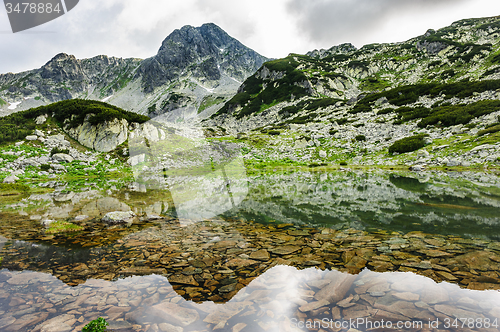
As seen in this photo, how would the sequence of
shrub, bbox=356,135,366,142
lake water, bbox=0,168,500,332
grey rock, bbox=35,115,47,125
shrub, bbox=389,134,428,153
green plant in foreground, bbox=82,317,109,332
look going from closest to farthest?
green plant in foreground, bbox=82,317,109,332 → lake water, bbox=0,168,500,332 → shrub, bbox=389,134,428,153 → grey rock, bbox=35,115,47,125 → shrub, bbox=356,135,366,142

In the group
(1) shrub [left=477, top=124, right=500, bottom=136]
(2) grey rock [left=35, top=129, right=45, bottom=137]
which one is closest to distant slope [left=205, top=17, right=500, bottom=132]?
(1) shrub [left=477, top=124, right=500, bottom=136]

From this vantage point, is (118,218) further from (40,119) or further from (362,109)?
(362,109)

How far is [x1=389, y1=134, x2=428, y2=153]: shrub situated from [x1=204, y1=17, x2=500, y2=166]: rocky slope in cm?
110

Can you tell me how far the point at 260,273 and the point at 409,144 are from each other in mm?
42382

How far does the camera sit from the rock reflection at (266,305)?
3.35 metres

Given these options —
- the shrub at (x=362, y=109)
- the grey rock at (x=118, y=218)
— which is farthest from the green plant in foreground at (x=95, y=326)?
the shrub at (x=362, y=109)

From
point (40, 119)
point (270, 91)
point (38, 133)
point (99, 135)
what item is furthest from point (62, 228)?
point (270, 91)

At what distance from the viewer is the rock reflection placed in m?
3.35

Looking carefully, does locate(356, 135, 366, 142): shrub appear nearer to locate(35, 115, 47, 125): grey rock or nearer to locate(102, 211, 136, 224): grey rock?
locate(102, 211, 136, 224): grey rock

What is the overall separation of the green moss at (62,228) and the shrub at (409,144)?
4388 centimetres

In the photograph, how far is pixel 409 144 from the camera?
1444 inches

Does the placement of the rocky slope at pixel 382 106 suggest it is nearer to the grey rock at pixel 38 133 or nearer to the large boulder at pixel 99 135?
the large boulder at pixel 99 135

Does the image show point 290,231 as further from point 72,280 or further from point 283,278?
point 72,280

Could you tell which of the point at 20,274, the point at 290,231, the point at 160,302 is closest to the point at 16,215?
the point at 20,274
